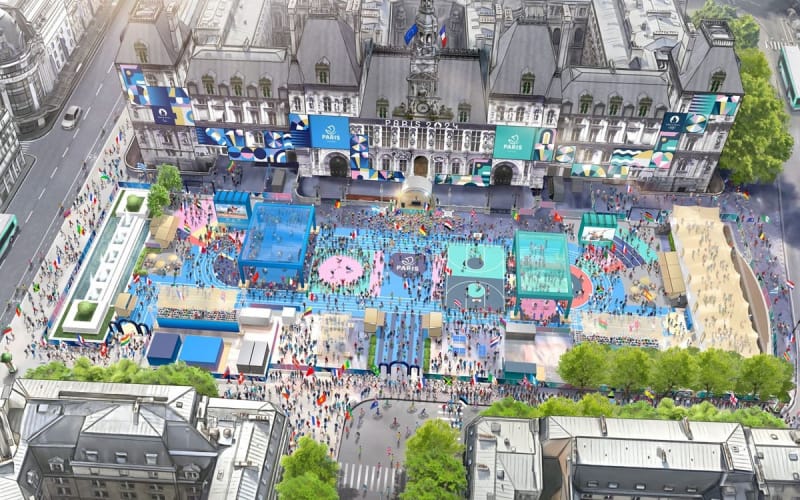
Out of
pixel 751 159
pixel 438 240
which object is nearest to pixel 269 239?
pixel 438 240

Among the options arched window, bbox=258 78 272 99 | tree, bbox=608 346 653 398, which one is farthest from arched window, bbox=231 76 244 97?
tree, bbox=608 346 653 398

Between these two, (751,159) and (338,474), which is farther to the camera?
(751,159)

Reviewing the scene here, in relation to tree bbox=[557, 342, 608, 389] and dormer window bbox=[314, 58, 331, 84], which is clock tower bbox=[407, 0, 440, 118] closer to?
dormer window bbox=[314, 58, 331, 84]

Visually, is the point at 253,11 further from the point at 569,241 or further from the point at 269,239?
the point at 569,241

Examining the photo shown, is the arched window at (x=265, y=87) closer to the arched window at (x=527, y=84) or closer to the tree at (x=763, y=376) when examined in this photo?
the arched window at (x=527, y=84)

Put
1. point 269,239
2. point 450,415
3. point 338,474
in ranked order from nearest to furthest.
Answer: point 338,474
point 450,415
point 269,239

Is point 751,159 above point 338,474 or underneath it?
above
